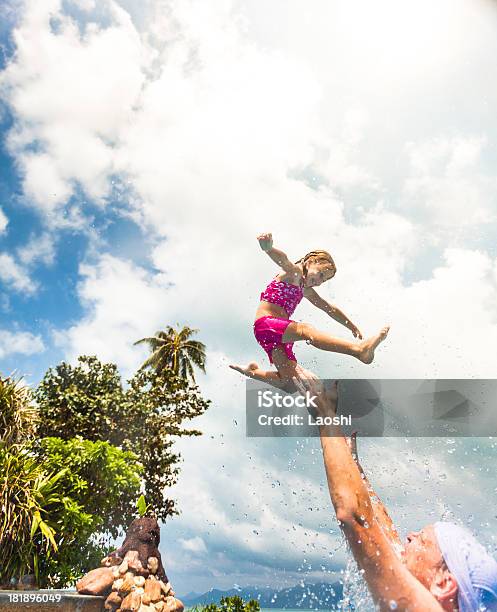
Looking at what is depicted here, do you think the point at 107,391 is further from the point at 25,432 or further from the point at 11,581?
the point at 11,581

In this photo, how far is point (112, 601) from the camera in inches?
504

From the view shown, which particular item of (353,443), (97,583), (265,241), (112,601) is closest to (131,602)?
(112,601)

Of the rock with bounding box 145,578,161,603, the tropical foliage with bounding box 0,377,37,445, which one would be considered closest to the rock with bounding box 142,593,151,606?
the rock with bounding box 145,578,161,603

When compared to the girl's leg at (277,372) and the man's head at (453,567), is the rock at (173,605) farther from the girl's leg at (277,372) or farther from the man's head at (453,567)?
the man's head at (453,567)

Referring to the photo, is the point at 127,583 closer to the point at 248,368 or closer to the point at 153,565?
the point at 153,565

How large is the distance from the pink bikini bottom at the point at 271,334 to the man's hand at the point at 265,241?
3.55 ft

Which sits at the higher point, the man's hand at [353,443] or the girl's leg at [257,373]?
the girl's leg at [257,373]

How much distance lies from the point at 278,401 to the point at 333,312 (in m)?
1.94

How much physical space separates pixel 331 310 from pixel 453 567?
6.00 metres

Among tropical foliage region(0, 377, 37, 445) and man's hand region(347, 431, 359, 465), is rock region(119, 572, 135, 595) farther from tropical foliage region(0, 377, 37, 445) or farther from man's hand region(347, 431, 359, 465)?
man's hand region(347, 431, 359, 465)

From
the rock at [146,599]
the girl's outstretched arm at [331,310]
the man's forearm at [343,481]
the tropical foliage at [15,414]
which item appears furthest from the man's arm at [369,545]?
the tropical foliage at [15,414]

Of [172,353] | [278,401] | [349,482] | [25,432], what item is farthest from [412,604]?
[172,353]

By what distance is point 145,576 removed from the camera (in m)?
14.0

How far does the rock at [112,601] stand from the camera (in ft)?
41.5
